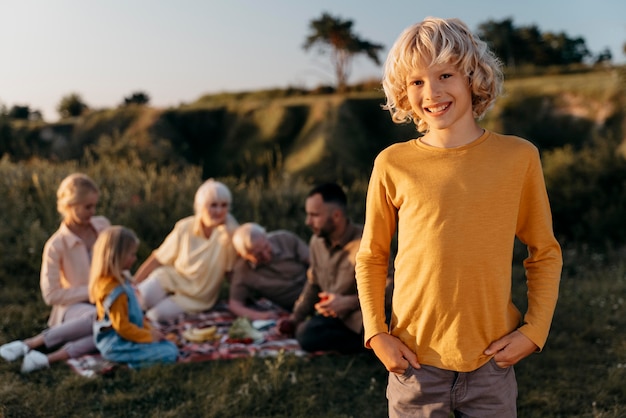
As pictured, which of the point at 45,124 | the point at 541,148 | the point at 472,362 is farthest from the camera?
the point at 45,124

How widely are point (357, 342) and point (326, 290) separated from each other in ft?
1.49

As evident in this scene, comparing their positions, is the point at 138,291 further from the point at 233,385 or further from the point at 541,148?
the point at 541,148

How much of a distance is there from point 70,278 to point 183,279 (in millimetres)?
1084

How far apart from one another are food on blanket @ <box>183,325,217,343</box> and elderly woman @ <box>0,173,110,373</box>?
0.75 m

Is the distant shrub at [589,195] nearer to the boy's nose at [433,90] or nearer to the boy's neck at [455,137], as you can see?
the boy's neck at [455,137]

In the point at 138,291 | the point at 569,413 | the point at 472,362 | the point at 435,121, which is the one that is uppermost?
the point at 435,121

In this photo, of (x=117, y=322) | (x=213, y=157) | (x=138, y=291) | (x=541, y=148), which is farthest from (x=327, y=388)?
(x=213, y=157)

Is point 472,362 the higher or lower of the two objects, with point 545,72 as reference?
lower

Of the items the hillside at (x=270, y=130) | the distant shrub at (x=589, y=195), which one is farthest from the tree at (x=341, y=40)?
the distant shrub at (x=589, y=195)

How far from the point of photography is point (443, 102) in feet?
6.49

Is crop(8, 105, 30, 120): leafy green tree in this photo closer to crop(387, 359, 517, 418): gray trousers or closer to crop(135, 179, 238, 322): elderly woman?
crop(135, 179, 238, 322): elderly woman

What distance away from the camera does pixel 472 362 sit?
1994 millimetres

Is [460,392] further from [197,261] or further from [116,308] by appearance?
[197,261]

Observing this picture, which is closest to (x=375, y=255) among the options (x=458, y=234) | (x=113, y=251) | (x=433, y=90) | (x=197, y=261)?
(x=458, y=234)
